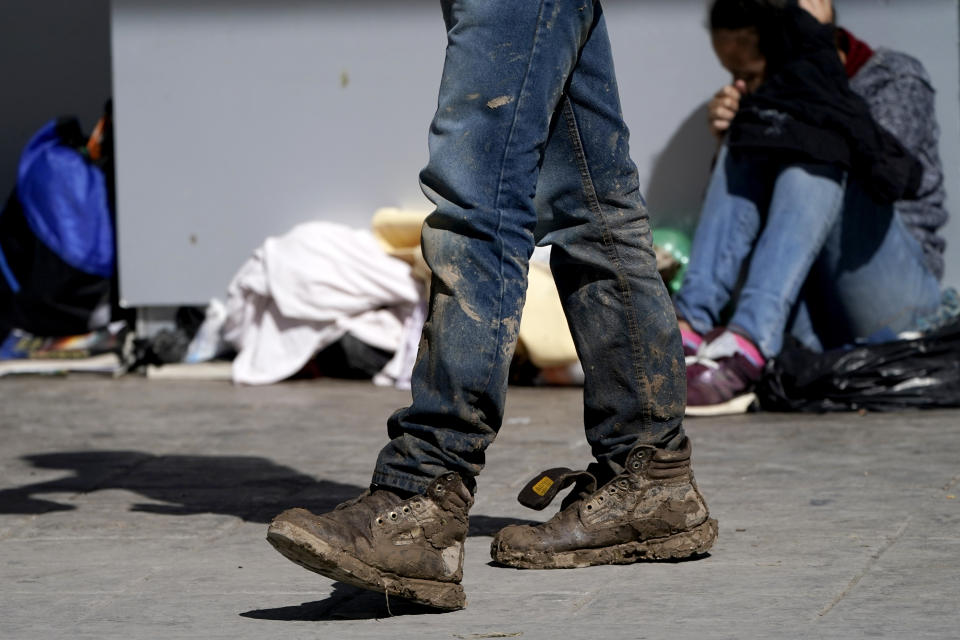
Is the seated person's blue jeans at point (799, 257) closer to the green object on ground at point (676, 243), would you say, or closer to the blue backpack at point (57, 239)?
the green object on ground at point (676, 243)

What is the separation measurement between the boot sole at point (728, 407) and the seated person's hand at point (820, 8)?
143 centimetres

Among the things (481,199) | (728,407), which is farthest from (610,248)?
(728,407)

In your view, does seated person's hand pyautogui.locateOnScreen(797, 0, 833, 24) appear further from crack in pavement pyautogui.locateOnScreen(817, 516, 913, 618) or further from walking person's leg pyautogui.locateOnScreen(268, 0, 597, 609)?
walking person's leg pyautogui.locateOnScreen(268, 0, 597, 609)

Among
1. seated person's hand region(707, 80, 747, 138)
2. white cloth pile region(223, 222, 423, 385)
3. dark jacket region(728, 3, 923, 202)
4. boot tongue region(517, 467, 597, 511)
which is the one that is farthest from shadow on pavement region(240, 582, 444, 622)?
seated person's hand region(707, 80, 747, 138)

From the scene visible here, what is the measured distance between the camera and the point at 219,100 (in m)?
5.50

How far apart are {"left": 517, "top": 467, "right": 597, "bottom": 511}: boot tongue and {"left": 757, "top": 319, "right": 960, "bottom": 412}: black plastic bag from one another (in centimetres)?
176

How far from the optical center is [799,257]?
424 centimetres

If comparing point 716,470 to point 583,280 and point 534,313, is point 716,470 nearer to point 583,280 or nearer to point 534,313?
point 583,280

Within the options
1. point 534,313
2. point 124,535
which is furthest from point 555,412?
point 124,535

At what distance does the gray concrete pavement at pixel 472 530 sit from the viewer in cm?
203

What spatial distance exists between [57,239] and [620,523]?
3672mm

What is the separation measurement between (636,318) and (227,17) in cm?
355

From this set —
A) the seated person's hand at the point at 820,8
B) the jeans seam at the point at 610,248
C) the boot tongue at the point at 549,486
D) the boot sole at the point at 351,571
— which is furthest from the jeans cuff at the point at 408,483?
the seated person's hand at the point at 820,8

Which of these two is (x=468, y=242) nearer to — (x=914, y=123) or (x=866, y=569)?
(x=866, y=569)
